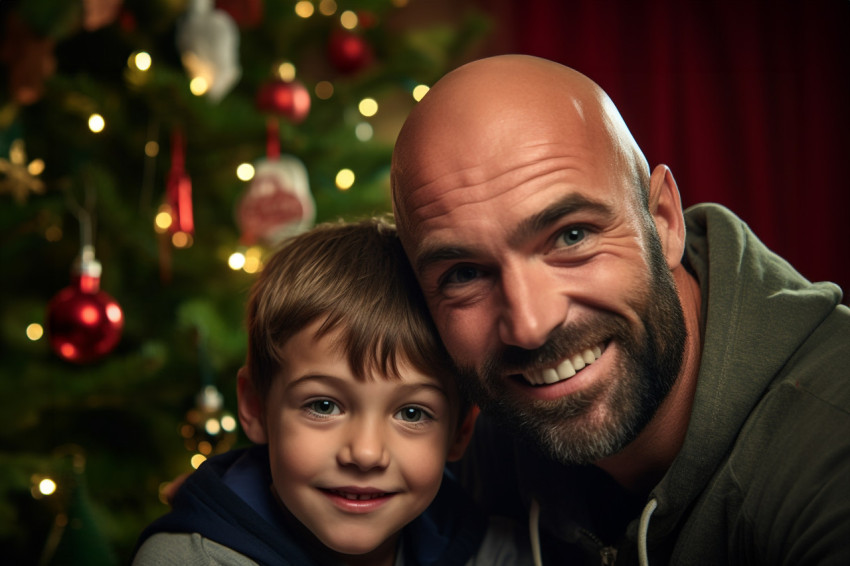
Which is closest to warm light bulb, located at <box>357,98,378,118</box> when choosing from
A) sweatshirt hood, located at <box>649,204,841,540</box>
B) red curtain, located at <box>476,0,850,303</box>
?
red curtain, located at <box>476,0,850,303</box>

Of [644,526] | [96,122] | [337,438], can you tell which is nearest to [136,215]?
[96,122]

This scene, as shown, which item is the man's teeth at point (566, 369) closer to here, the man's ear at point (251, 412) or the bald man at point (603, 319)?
the bald man at point (603, 319)

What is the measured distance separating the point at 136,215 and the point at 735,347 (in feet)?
5.90

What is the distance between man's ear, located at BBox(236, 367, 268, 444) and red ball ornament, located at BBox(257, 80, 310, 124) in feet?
3.58

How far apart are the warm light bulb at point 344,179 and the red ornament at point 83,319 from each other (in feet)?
3.42

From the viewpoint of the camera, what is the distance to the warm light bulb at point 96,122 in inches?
86.6

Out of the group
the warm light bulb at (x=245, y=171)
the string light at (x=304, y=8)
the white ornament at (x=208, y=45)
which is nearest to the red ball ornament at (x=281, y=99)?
the white ornament at (x=208, y=45)

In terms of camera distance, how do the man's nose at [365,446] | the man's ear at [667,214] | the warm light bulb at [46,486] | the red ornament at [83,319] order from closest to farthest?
the man's nose at [365,446] < the man's ear at [667,214] < the red ornament at [83,319] < the warm light bulb at [46,486]

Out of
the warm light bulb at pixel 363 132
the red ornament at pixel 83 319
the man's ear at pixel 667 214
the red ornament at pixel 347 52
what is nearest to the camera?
the man's ear at pixel 667 214

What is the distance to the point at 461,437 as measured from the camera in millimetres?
1487

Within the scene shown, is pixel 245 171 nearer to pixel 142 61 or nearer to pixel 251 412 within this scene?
pixel 142 61

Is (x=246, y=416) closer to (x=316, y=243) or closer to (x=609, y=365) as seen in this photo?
(x=316, y=243)

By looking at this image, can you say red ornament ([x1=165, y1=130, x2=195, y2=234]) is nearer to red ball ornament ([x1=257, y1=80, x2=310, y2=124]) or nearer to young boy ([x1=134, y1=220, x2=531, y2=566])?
red ball ornament ([x1=257, y1=80, x2=310, y2=124])

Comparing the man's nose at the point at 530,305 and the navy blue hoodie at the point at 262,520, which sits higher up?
the man's nose at the point at 530,305
